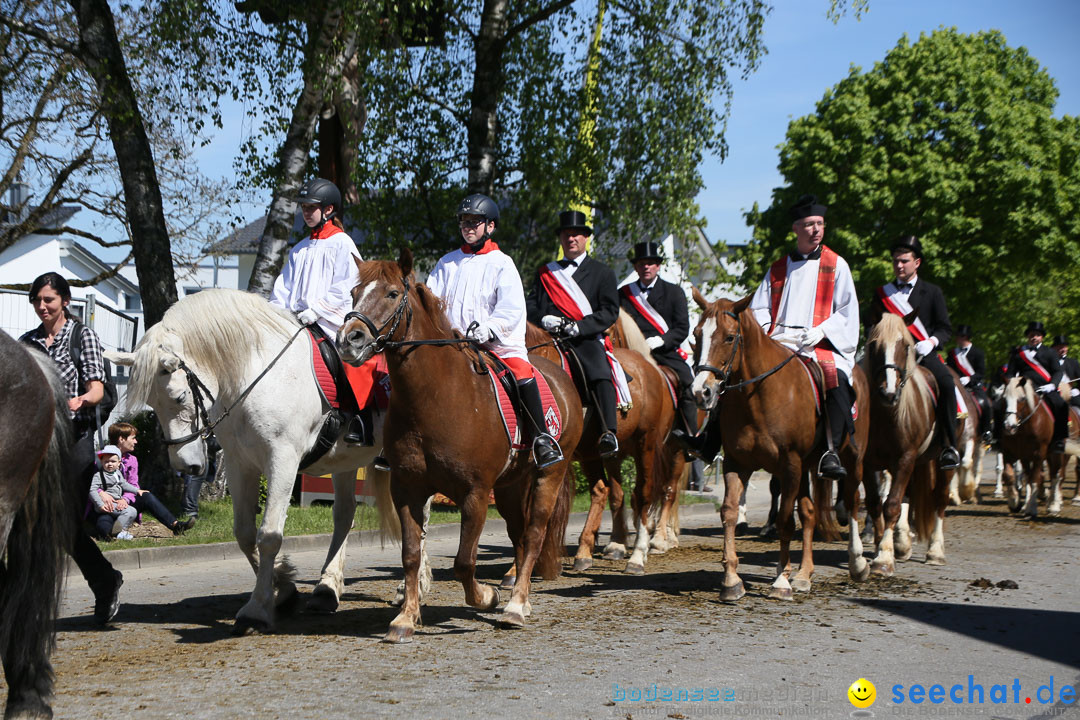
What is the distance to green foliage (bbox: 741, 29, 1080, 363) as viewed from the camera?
38906 mm

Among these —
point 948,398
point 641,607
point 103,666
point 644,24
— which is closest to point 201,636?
point 103,666

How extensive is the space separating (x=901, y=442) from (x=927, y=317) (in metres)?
1.51

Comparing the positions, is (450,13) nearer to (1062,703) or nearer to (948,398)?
(948,398)

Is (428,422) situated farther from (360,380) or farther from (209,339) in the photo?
(209,339)

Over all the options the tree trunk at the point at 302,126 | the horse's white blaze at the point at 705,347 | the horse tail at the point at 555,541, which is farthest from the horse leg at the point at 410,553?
the tree trunk at the point at 302,126

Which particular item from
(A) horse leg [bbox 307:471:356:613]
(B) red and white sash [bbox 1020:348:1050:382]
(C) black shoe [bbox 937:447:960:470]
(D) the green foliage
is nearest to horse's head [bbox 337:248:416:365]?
(A) horse leg [bbox 307:471:356:613]

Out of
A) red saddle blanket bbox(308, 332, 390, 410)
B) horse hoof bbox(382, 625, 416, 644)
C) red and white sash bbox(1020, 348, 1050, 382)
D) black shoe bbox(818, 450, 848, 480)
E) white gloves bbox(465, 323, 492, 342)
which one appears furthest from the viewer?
red and white sash bbox(1020, 348, 1050, 382)

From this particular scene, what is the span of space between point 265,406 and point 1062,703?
5006mm

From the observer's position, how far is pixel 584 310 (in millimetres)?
10203

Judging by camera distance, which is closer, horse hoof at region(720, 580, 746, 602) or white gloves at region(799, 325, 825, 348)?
horse hoof at region(720, 580, 746, 602)

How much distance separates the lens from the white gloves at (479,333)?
7.40 metres

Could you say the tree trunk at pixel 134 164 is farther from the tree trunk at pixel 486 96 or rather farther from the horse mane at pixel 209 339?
the horse mane at pixel 209 339

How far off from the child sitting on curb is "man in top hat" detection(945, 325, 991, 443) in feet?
35.0

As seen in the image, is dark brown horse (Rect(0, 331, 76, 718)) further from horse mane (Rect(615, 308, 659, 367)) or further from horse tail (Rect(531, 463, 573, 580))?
horse mane (Rect(615, 308, 659, 367))
